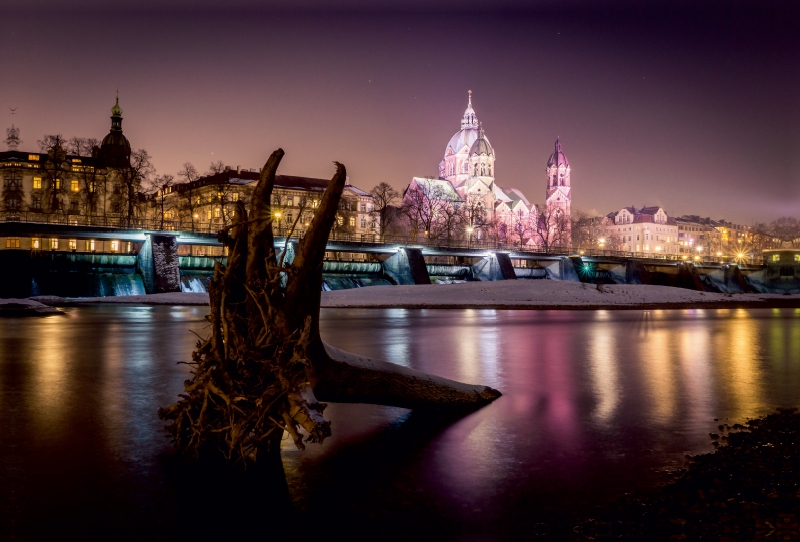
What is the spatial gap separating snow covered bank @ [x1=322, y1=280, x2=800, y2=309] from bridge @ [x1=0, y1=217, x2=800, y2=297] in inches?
443

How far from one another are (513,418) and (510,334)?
55.6 ft

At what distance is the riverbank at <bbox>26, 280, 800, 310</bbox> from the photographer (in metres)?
52.7

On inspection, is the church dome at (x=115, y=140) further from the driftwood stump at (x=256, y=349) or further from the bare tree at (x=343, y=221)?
the driftwood stump at (x=256, y=349)

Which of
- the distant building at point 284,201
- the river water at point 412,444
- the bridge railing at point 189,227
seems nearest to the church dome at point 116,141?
the distant building at point 284,201

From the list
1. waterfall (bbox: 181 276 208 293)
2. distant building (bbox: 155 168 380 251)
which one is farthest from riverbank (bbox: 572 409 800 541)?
distant building (bbox: 155 168 380 251)

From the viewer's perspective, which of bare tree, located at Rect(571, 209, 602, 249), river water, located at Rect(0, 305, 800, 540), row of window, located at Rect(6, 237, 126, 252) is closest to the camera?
river water, located at Rect(0, 305, 800, 540)

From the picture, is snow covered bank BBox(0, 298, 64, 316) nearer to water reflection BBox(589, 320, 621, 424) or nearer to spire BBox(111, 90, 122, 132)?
water reflection BBox(589, 320, 621, 424)

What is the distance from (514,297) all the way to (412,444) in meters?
52.1

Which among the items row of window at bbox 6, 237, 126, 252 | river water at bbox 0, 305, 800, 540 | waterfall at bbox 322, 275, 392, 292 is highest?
row of window at bbox 6, 237, 126, 252

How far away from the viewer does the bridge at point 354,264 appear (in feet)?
190

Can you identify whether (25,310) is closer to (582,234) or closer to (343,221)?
A: (343,221)

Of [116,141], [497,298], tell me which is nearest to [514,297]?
[497,298]

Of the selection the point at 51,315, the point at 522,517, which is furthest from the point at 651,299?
the point at 522,517

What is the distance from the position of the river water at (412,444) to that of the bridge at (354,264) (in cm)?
1018
